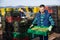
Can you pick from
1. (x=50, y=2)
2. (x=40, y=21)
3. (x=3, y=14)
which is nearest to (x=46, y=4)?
(x=50, y=2)

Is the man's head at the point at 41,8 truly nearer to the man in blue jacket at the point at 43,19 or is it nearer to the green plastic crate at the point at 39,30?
the man in blue jacket at the point at 43,19

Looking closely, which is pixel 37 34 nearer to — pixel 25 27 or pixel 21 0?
pixel 25 27

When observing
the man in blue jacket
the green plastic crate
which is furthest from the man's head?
the green plastic crate

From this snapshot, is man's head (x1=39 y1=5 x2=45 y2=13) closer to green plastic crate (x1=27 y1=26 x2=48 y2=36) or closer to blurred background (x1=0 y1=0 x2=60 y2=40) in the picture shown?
blurred background (x1=0 y1=0 x2=60 y2=40)

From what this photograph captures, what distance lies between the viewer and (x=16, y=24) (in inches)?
116

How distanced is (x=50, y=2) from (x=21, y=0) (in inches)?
19.3

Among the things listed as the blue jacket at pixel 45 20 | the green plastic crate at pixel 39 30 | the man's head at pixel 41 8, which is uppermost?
the man's head at pixel 41 8

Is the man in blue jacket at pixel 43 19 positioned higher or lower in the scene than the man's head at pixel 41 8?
lower

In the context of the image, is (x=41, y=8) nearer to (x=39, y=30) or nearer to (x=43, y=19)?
(x=43, y=19)

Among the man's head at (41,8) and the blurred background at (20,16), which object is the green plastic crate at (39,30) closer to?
the blurred background at (20,16)

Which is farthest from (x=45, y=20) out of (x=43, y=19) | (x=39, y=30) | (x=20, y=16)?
(x=20, y=16)

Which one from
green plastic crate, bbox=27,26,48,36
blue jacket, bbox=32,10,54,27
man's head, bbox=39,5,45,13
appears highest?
man's head, bbox=39,5,45,13

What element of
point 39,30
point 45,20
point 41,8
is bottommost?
point 39,30

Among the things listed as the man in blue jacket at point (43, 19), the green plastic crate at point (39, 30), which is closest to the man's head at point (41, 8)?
the man in blue jacket at point (43, 19)
